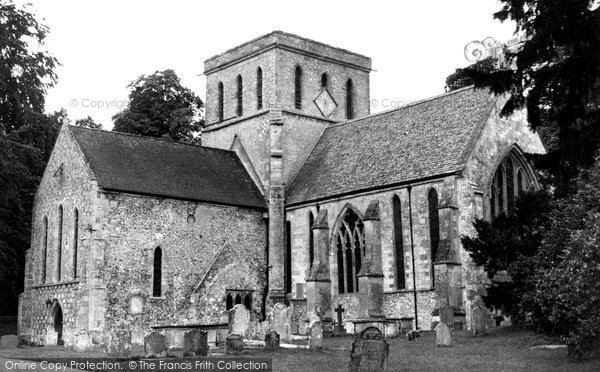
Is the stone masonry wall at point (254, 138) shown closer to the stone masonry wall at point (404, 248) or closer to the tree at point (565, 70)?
the stone masonry wall at point (404, 248)

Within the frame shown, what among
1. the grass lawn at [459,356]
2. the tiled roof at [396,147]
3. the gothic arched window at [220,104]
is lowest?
the grass lawn at [459,356]

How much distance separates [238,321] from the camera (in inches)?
1173

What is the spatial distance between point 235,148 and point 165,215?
8.59 metres

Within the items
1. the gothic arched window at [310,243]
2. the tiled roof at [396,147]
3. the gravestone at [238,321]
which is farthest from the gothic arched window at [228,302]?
the gravestone at [238,321]

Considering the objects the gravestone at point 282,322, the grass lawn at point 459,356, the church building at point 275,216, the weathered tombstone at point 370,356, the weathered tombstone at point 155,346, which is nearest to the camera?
the weathered tombstone at point 370,356

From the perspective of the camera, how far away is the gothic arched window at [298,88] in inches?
1704

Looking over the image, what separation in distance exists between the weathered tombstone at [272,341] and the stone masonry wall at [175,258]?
8.22 meters

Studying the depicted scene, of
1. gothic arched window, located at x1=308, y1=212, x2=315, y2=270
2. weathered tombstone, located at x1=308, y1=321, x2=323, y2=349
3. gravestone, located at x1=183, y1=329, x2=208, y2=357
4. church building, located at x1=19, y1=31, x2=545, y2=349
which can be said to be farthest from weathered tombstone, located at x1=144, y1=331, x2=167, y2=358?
gothic arched window, located at x1=308, y1=212, x2=315, y2=270

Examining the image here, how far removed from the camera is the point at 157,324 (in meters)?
35.1

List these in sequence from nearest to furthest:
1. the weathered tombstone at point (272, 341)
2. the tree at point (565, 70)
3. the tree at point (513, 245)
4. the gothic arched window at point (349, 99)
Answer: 1. the tree at point (565, 70)
2. the weathered tombstone at point (272, 341)
3. the tree at point (513, 245)
4. the gothic arched window at point (349, 99)

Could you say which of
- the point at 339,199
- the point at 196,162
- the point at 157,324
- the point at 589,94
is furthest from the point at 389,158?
the point at 589,94

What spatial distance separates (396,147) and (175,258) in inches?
431

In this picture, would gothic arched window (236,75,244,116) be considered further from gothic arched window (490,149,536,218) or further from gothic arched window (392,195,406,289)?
gothic arched window (490,149,536,218)

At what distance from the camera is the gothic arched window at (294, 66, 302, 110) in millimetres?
43287
